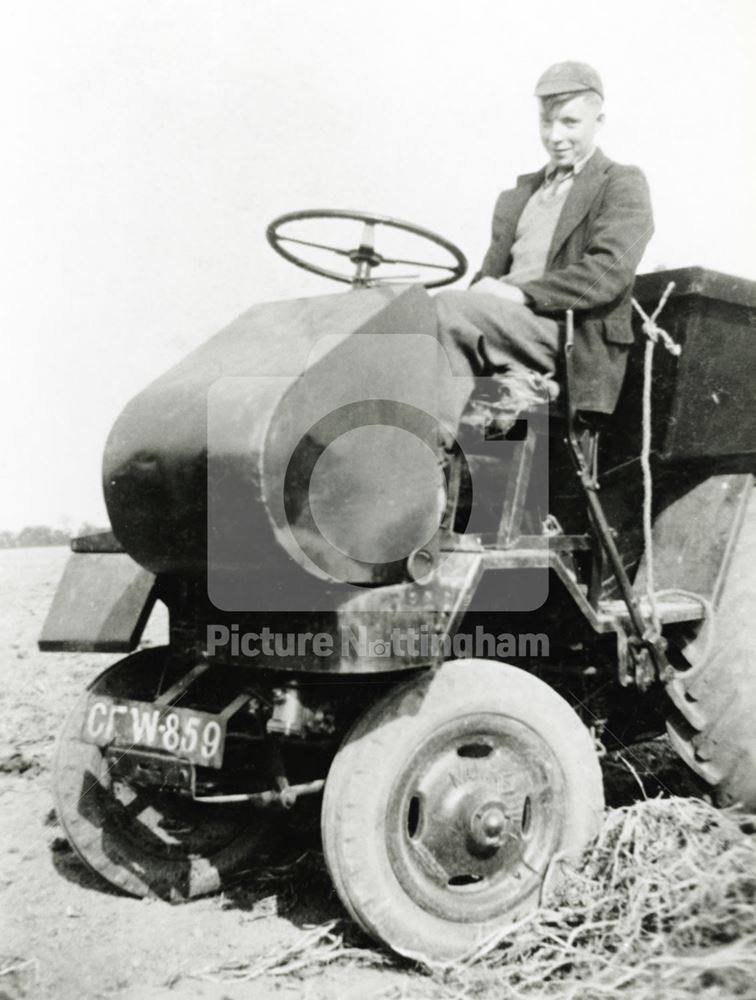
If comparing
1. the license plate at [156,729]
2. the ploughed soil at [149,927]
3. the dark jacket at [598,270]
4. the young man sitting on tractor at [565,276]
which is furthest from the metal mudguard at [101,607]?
the dark jacket at [598,270]

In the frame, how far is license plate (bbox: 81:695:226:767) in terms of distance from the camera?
9.48 ft

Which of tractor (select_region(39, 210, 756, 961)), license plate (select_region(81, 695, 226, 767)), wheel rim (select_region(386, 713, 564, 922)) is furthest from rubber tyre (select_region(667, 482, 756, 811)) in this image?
license plate (select_region(81, 695, 226, 767))

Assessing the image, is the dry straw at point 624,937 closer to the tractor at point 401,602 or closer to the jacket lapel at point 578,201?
the tractor at point 401,602

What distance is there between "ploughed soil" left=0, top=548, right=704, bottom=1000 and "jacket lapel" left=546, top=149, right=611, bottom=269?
2168 millimetres

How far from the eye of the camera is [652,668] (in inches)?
143

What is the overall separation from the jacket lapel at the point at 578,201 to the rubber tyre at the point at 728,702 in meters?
1.31

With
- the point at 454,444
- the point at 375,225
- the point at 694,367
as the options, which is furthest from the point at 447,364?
the point at 694,367

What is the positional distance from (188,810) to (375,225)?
2.12 m

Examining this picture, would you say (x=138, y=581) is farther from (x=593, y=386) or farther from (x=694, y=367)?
(x=694, y=367)

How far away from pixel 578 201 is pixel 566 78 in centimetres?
47

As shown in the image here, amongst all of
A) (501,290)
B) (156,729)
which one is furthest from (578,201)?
(156,729)

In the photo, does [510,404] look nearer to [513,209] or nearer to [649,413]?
[649,413]

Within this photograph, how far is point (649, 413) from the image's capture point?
145 inches

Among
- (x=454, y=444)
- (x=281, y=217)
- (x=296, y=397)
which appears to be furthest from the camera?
(x=281, y=217)
